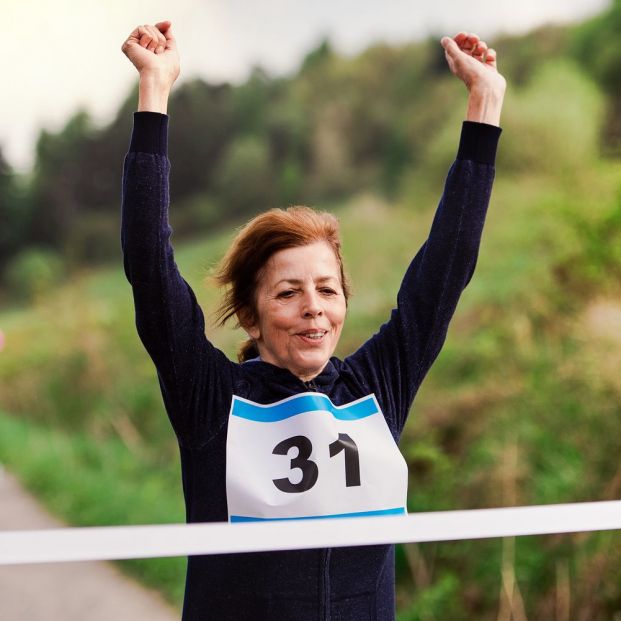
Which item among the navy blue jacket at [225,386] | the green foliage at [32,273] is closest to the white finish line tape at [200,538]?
the navy blue jacket at [225,386]

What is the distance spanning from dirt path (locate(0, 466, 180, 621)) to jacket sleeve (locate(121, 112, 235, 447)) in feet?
9.49

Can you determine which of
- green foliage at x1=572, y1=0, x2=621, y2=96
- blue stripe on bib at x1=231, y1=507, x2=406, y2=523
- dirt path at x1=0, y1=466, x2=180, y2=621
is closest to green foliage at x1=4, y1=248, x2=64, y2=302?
dirt path at x1=0, y1=466, x2=180, y2=621

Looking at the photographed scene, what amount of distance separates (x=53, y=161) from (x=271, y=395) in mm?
7082

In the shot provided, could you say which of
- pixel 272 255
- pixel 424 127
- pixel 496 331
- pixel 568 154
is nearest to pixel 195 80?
pixel 424 127

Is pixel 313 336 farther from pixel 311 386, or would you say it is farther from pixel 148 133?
pixel 148 133

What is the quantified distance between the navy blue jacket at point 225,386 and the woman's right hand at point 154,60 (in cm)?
3

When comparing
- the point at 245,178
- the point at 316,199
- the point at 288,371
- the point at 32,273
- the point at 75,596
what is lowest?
the point at 75,596

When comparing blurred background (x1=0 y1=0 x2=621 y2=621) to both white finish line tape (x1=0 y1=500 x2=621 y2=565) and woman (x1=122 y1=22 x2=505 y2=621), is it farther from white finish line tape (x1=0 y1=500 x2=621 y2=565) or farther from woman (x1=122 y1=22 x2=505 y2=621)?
white finish line tape (x1=0 y1=500 x2=621 y2=565)

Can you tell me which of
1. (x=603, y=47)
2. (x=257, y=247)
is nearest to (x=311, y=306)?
(x=257, y=247)

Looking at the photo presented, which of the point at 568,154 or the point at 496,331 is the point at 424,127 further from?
the point at 496,331

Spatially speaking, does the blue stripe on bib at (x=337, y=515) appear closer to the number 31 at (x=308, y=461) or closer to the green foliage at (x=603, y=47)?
the number 31 at (x=308, y=461)

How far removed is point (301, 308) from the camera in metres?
1.20

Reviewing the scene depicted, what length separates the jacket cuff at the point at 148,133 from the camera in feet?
3.65

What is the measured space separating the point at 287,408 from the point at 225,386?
0.27 feet
